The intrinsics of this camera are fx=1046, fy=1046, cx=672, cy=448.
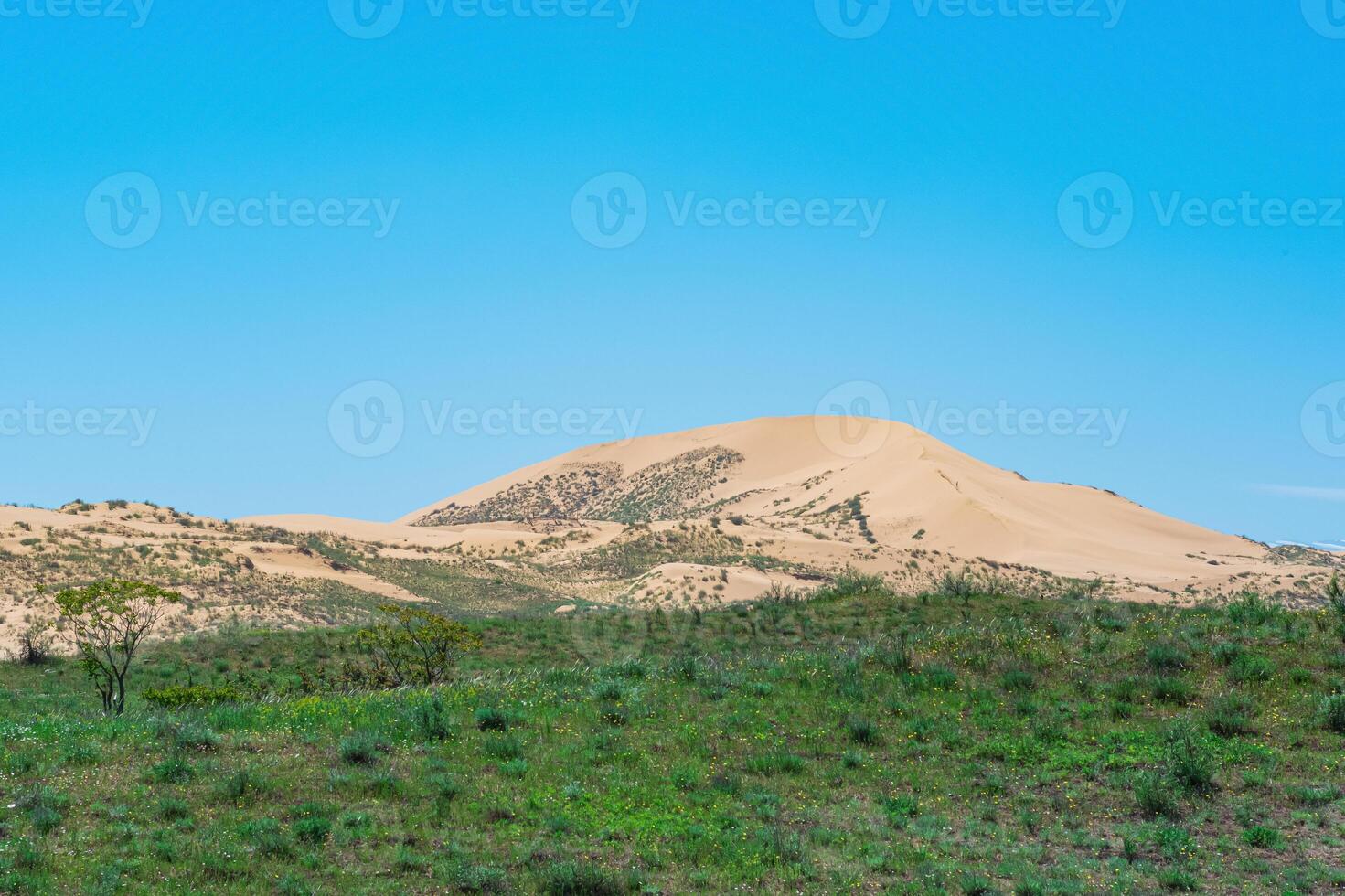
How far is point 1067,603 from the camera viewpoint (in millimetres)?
27578

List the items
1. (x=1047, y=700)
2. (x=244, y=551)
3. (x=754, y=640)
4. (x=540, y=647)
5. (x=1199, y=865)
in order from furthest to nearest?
(x=244, y=551)
(x=540, y=647)
(x=754, y=640)
(x=1047, y=700)
(x=1199, y=865)

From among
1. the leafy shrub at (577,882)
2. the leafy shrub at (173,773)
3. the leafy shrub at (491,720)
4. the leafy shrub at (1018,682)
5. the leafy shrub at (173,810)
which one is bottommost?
the leafy shrub at (577,882)

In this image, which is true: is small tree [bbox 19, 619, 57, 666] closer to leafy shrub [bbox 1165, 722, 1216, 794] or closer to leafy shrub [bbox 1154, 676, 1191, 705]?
leafy shrub [bbox 1154, 676, 1191, 705]

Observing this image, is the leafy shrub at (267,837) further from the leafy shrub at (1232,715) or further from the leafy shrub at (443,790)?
the leafy shrub at (1232,715)

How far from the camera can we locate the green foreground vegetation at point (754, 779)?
9.19 m

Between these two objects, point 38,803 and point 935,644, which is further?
point 935,644

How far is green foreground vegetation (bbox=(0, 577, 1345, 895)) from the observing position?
9.19 m

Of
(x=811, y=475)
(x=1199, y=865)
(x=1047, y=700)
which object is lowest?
(x=1199, y=865)

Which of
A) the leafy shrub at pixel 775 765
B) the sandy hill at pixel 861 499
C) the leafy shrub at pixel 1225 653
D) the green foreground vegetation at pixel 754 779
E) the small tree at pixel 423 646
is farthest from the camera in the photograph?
the sandy hill at pixel 861 499

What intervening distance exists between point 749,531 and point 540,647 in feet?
137

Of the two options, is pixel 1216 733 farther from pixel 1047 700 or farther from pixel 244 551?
pixel 244 551

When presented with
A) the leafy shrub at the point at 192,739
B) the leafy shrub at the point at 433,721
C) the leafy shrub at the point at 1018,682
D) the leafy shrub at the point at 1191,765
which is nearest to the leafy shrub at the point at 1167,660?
the leafy shrub at the point at 1018,682

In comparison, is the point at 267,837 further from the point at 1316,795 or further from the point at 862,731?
the point at 1316,795

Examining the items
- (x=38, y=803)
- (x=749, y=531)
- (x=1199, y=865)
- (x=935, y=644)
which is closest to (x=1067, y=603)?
(x=935, y=644)
